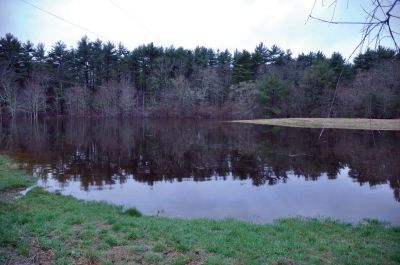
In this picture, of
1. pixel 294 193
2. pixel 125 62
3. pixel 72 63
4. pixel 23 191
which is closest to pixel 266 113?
pixel 125 62

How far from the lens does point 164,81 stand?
74.6 meters

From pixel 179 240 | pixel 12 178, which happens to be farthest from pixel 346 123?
pixel 179 240

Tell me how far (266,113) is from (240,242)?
2363 inches

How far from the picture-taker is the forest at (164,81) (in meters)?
62.3

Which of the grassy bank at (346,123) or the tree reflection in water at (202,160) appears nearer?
the tree reflection in water at (202,160)

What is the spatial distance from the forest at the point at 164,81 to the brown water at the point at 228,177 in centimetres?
3647

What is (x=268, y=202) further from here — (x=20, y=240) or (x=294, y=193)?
(x=20, y=240)

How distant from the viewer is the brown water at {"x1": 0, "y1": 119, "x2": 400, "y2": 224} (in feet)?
37.7

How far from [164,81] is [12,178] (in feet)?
205

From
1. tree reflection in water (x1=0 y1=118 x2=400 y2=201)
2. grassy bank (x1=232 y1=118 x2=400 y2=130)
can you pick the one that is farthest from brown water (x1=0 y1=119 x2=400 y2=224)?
grassy bank (x1=232 y1=118 x2=400 y2=130)

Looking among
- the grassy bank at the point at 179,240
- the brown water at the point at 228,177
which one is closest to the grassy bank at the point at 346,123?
the brown water at the point at 228,177

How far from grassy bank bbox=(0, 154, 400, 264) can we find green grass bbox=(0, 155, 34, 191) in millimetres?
3993

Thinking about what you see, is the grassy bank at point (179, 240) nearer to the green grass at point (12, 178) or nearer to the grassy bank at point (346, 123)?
the green grass at point (12, 178)

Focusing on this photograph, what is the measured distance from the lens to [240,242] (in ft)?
23.2
